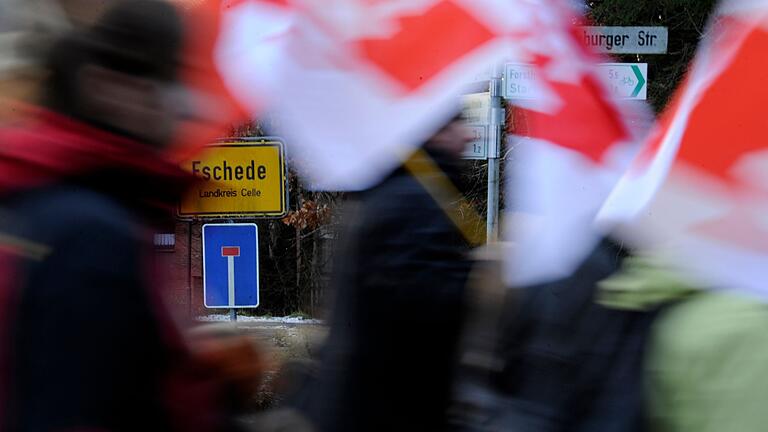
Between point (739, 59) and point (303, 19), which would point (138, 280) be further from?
point (303, 19)

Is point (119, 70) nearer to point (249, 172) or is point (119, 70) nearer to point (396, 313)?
point (396, 313)

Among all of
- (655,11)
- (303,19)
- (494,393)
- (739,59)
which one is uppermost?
(655,11)

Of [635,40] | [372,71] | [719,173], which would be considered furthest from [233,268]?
[719,173]

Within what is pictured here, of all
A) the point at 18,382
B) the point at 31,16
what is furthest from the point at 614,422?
the point at 31,16

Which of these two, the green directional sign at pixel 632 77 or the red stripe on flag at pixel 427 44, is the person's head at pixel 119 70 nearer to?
the red stripe on flag at pixel 427 44

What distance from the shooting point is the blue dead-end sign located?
5418 mm

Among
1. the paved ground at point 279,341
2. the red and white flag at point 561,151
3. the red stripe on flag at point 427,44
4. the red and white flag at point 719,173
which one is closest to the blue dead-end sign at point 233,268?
the paved ground at point 279,341

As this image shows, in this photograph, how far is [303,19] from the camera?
2355 millimetres

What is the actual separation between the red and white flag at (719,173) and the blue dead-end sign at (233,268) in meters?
4.05

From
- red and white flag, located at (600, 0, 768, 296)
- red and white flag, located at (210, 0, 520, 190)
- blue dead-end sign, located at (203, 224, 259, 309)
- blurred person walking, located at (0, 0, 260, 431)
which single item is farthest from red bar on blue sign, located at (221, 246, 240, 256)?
red and white flag, located at (600, 0, 768, 296)

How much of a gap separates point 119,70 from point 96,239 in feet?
0.98

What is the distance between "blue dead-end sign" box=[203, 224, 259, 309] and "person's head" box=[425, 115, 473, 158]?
3207 millimetres

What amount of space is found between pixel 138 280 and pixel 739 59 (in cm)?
100

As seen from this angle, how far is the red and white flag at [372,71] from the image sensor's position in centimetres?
227
